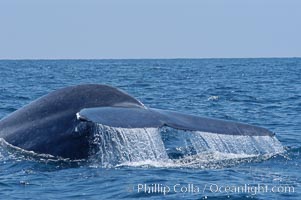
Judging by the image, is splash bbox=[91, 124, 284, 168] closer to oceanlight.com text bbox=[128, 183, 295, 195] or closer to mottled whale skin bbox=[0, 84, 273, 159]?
mottled whale skin bbox=[0, 84, 273, 159]

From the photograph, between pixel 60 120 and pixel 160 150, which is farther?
pixel 160 150

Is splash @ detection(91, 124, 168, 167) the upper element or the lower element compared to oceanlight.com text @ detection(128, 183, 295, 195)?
upper

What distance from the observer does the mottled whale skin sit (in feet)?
24.6

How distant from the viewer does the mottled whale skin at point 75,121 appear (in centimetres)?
748

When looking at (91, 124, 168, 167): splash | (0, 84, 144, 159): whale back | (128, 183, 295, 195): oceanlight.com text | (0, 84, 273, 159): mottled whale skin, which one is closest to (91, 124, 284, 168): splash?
(91, 124, 168, 167): splash

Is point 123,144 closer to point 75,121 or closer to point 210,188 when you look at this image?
point 75,121

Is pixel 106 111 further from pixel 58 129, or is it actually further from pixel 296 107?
pixel 296 107

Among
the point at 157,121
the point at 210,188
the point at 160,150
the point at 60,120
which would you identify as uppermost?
the point at 157,121

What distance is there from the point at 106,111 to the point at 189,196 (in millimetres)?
1194

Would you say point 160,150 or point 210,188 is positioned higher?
point 160,150

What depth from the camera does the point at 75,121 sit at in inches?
319

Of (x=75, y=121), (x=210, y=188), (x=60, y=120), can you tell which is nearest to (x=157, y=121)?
(x=210, y=188)

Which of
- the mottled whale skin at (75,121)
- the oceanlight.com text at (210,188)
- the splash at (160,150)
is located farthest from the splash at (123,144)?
the oceanlight.com text at (210,188)

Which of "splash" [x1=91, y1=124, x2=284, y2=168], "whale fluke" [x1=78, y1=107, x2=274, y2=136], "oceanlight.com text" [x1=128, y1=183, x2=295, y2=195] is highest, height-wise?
"whale fluke" [x1=78, y1=107, x2=274, y2=136]
